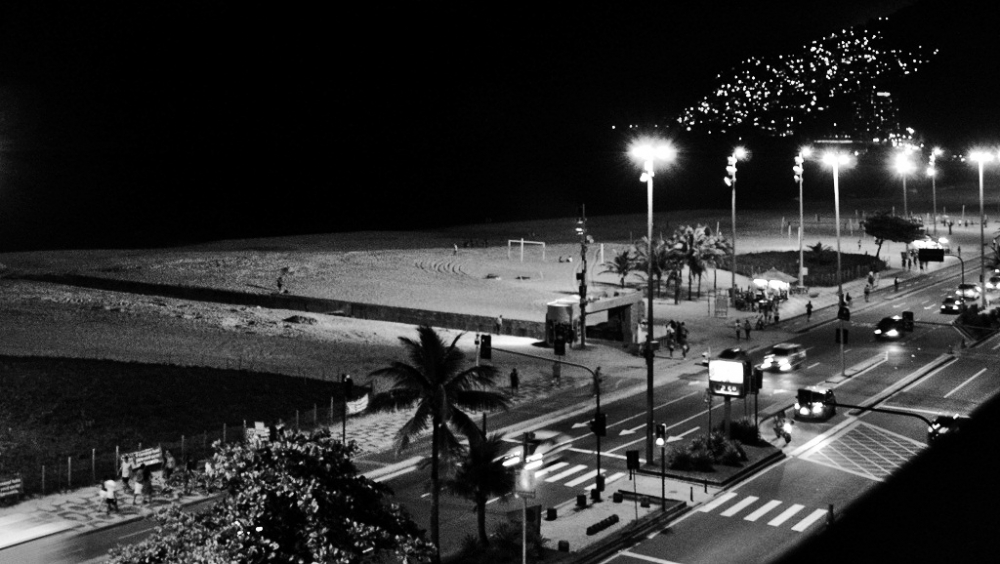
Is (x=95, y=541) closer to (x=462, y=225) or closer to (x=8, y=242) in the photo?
(x=8, y=242)

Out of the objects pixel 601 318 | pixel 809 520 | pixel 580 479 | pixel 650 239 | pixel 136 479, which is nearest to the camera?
pixel 809 520

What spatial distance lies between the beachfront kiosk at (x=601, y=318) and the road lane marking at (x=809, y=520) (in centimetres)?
2752

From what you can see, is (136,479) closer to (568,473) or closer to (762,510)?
(568,473)

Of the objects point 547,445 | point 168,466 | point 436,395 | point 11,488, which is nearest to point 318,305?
point 547,445

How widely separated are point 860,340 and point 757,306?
38.4 feet

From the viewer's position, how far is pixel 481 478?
25.9 m

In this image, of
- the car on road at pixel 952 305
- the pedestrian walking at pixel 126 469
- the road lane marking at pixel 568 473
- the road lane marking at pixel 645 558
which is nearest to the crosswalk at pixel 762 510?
the road lane marking at pixel 645 558

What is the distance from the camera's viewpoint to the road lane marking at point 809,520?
27859mm

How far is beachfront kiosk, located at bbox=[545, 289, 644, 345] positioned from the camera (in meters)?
57.1

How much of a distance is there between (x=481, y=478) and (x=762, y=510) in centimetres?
902

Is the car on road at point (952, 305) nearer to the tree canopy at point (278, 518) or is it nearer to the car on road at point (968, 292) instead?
the car on road at point (968, 292)

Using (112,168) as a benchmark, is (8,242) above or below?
below

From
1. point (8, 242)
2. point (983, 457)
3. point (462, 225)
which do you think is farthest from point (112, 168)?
point (983, 457)

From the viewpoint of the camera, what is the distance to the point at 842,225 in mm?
138625
